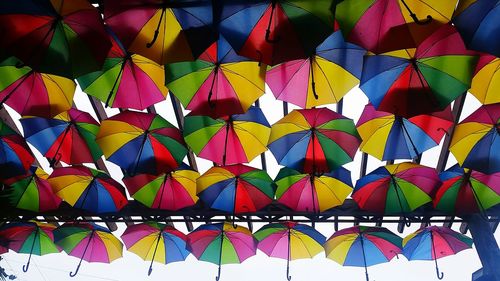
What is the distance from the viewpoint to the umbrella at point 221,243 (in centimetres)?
633

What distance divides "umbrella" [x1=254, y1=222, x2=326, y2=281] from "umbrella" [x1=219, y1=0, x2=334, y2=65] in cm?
384

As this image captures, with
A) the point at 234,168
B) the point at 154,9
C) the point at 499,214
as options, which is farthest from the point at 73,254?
the point at 499,214

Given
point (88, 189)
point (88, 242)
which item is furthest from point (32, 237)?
point (88, 189)

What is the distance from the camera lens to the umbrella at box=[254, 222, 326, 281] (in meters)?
6.30

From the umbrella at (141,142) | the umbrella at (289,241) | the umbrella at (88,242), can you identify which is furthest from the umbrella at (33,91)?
the umbrella at (289,241)

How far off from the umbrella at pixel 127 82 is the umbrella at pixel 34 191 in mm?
2691

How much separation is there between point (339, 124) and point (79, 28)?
3.16 meters

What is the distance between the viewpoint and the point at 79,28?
335 cm

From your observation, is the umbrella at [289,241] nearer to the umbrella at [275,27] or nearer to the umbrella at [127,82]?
the umbrella at [127,82]

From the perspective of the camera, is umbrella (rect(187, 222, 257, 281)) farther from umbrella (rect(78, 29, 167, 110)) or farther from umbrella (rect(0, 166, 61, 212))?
umbrella (rect(78, 29, 167, 110))

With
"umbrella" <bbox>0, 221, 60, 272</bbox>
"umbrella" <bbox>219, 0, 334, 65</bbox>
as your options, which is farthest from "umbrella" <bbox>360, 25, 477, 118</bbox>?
"umbrella" <bbox>0, 221, 60, 272</bbox>

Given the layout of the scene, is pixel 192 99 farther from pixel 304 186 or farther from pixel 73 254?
pixel 73 254

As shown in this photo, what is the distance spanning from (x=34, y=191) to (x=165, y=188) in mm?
2307

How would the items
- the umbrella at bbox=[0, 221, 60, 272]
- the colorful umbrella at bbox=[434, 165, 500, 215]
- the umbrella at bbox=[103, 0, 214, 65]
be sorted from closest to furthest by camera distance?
the umbrella at bbox=[103, 0, 214, 65] < the colorful umbrella at bbox=[434, 165, 500, 215] < the umbrella at bbox=[0, 221, 60, 272]
